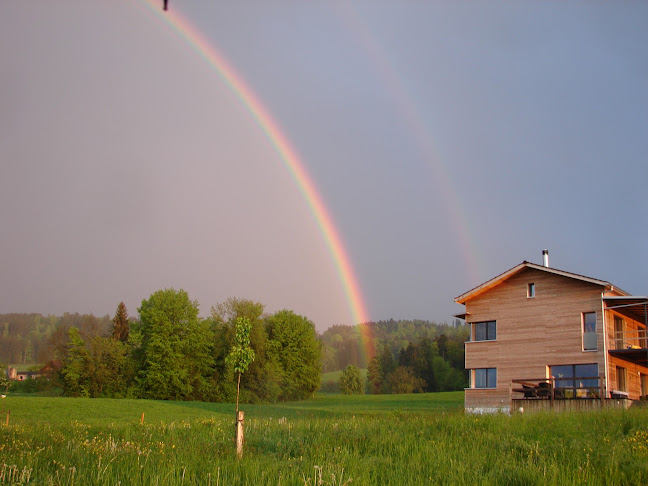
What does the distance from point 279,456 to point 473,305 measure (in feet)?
84.8

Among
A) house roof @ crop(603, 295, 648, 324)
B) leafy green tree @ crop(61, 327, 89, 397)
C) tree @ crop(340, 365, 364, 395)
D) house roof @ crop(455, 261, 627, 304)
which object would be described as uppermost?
house roof @ crop(455, 261, 627, 304)

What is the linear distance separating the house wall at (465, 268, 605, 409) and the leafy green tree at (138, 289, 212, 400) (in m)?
42.0

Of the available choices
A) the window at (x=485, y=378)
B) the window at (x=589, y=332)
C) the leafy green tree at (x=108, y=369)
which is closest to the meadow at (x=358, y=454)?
the window at (x=589, y=332)

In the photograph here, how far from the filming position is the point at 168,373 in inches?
2657

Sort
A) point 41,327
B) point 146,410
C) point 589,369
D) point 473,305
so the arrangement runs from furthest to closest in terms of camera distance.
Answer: point 41,327 < point 146,410 < point 473,305 < point 589,369

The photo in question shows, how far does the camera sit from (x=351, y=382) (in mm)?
105812

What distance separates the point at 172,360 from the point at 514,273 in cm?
4537

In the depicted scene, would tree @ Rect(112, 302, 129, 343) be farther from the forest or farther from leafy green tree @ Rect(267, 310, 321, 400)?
leafy green tree @ Rect(267, 310, 321, 400)

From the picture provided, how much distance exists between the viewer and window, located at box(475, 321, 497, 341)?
113 feet

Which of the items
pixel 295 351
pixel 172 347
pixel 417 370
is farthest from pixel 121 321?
pixel 417 370

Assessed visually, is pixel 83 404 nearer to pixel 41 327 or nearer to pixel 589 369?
pixel 589 369

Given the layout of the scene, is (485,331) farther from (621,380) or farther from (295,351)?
(295,351)

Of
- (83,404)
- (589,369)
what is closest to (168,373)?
(83,404)

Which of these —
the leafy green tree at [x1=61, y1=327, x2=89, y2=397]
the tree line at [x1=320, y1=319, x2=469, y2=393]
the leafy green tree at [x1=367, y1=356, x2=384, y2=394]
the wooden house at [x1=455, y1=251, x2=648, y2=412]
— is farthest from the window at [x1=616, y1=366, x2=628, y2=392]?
the leafy green tree at [x1=367, y1=356, x2=384, y2=394]
